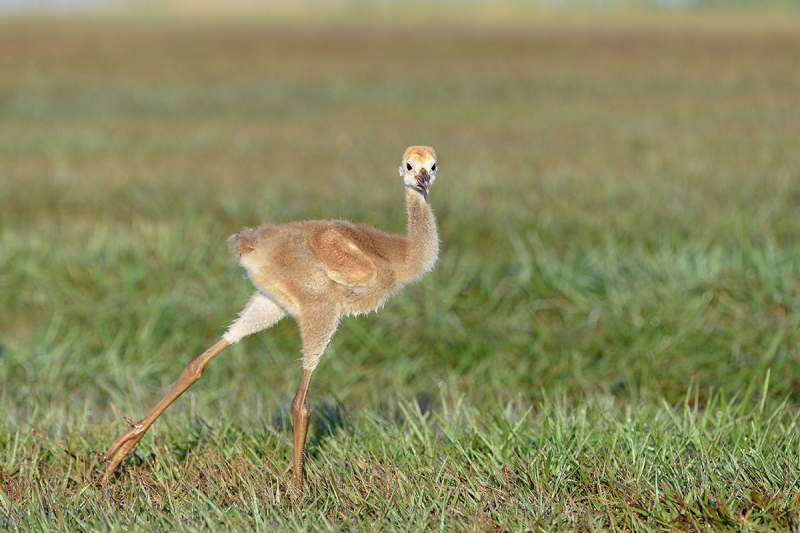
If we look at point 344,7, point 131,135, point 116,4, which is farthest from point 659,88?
point 116,4

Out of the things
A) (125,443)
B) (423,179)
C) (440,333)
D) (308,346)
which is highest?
(423,179)

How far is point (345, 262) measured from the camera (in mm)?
3848

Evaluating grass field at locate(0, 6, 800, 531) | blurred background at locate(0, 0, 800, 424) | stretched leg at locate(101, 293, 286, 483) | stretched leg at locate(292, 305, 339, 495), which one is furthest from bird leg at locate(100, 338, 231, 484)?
blurred background at locate(0, 0, 800, 424)

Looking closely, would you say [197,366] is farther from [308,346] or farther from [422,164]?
[422,164]

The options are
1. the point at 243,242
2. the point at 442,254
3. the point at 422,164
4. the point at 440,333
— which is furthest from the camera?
the point at 442,254

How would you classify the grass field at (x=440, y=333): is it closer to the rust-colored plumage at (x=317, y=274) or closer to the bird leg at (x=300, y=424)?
the bird leg at (x=300, y=424)

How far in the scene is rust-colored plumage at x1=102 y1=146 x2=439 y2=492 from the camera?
387 cm

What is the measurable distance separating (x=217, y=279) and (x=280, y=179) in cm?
346

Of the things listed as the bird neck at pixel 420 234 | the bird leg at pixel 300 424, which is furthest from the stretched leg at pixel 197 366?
the bird neck at pixel 420 234

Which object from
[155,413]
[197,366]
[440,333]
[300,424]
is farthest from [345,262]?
[440,333]

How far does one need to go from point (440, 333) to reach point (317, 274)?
11.0 feet

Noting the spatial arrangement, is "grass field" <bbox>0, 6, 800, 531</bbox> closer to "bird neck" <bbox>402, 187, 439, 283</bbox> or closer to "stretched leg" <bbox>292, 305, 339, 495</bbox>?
"stretched leg" <bbox>292, 305, 339, 495</bbox>

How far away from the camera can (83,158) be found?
13.4m

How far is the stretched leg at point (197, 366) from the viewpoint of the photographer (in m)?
3.96
